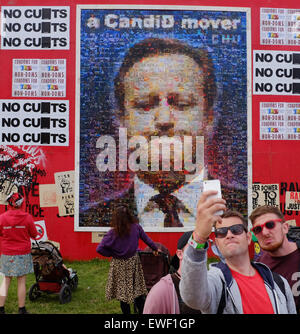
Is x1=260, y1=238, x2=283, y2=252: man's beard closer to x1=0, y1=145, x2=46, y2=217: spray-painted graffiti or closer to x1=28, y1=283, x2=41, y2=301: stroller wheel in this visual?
x1=28, y1=283, x2=41, y2=301: stroller wheel

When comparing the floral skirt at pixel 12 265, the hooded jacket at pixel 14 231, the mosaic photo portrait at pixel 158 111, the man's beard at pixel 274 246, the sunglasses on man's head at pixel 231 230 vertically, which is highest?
the mosaic photo portrait at pixel 158 111

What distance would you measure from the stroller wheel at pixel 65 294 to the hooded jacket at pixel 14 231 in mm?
1181

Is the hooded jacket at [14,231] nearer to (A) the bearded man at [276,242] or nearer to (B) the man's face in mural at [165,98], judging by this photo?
(A) the bearded man at [276,242]

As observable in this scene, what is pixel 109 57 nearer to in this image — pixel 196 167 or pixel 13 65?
pixel 13 65

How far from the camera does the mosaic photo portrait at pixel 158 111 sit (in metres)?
9.25

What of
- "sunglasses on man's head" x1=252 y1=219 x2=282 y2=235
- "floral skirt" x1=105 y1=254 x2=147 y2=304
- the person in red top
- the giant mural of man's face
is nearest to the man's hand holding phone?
"sunglasses on man's head" x1=252 y1=219 x2=282 y2=235

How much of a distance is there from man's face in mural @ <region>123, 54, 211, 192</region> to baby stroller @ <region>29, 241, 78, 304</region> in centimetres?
419

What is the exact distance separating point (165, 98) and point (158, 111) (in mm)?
414

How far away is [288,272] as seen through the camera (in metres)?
3.08

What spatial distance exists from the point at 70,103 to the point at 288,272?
25.2 feet

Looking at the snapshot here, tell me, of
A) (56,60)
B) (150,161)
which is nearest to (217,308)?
(150,161)

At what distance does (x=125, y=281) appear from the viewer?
505 centimetres

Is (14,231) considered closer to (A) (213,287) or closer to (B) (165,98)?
(A) (213,287)

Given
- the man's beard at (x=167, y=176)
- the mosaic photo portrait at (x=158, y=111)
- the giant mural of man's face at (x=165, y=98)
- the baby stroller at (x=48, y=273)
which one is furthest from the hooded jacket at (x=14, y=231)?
the giant mural of man's face at (x=165, y=98)
